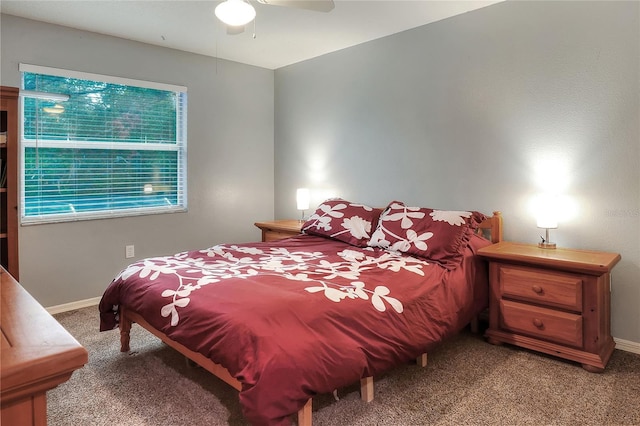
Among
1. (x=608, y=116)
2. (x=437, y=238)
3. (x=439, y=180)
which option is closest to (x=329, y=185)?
(x=439, y=180)

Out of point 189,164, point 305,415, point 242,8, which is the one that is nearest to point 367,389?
point 305,415

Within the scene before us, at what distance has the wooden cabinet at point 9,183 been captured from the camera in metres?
2.46

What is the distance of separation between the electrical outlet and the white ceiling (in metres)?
1.89

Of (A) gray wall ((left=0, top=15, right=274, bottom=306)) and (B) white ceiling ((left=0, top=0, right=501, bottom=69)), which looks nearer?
(B) white ceiling ((left=0, top=0, right=501, bottom=69))

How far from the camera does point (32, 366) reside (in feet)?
2.11

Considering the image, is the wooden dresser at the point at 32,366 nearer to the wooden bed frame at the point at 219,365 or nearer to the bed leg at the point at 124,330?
the wooden bed frame at the point at 219,365

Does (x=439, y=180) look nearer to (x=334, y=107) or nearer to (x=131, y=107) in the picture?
(x=334, y=107)

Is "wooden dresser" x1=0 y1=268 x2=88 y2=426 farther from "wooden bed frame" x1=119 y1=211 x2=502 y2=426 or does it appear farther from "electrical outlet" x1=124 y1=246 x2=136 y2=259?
"electrical outlet" x1=124 y1=246 x2=136 y2=259

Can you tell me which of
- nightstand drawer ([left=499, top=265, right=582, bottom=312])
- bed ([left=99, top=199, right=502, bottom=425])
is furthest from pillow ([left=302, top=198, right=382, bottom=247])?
nightstand drawer ([left=499, top=265, right=582, bottom=312])

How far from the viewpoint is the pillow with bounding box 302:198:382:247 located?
3209mm

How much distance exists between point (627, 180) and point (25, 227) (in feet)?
14.1

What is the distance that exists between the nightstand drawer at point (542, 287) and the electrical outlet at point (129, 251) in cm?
315

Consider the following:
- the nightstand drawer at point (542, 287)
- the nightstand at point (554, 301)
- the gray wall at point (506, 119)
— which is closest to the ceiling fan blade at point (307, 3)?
the gray wall at point (506, 119)

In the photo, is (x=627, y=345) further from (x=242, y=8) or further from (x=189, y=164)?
(x=189, y=164)
